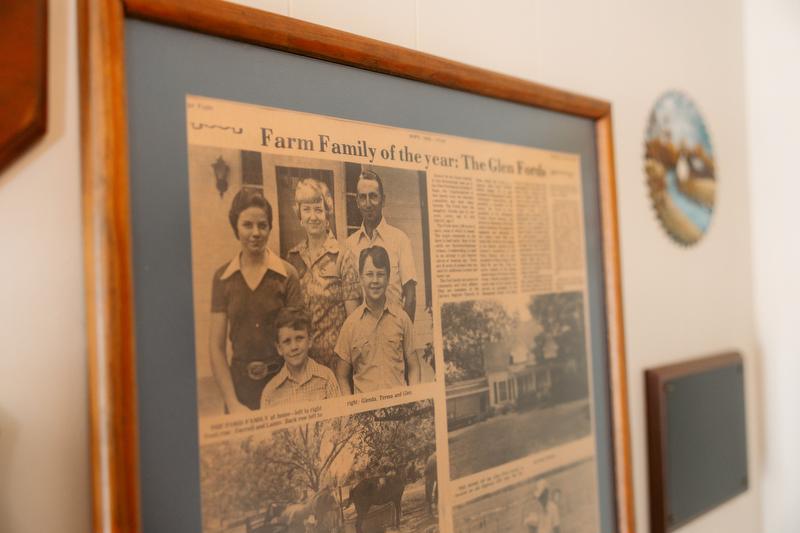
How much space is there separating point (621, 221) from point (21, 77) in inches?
28.4

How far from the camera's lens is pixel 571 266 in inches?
28.4

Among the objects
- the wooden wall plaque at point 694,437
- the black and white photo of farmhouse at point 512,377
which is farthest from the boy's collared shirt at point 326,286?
the wooden wall plaque at point 694,437

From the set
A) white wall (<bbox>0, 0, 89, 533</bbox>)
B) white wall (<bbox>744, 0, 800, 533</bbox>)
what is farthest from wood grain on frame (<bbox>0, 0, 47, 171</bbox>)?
white wall (<bbox>744, 0, 800, 533</bbox>)

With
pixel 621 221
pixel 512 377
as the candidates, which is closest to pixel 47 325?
pixel 512 377

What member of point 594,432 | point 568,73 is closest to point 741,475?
point 594,432

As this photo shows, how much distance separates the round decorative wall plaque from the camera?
34.2 inches

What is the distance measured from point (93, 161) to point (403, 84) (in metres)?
0.30

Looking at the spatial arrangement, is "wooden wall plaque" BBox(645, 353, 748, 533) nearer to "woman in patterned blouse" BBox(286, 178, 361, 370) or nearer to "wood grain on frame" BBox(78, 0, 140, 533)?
"woman in patterned blouse" BBox(286, 178, 361, 370)

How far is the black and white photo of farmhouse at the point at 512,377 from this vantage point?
0.60 m

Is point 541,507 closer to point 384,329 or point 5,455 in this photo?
point 384,329

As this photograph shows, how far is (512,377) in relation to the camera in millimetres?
656

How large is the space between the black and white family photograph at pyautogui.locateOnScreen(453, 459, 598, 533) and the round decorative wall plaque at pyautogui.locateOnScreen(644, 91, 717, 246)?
0.41m

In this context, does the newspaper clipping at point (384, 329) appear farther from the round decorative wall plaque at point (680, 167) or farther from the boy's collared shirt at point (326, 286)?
the round decorative wall plaque at point (680, 167)

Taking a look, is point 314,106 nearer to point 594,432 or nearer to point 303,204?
point 303,204
